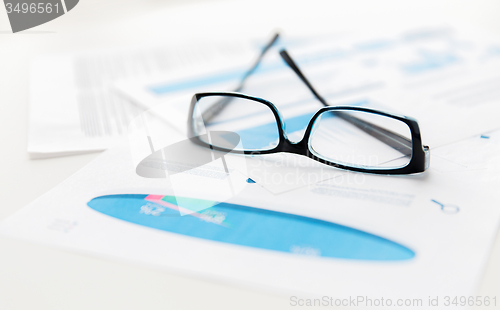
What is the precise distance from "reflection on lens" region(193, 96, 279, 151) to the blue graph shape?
12cm

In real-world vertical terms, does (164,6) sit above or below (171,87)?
above

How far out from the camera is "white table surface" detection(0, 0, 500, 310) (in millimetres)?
317

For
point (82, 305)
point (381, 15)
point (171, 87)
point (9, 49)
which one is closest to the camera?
point (82, 305)

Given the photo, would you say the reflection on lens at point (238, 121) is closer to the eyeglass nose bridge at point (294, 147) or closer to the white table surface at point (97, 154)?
the eyeglass nose bridge at point (294, 147)

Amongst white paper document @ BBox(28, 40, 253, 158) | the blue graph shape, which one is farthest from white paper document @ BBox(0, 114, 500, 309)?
white paper document @ BBox(28, 40, 253, 158)

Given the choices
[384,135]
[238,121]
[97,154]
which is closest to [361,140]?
[384,135]

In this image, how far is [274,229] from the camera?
0.36 meters

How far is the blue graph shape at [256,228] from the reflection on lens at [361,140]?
12cm

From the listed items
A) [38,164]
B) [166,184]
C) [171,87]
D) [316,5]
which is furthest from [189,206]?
[316,5]

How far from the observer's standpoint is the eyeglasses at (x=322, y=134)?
44 centimetres

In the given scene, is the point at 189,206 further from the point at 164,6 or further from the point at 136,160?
the point at 164,6

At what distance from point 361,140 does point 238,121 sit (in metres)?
0.16

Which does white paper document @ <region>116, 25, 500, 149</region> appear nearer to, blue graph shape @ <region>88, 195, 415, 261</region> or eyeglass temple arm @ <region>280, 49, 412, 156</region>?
eyeglass temple arm @ <region>280, 49, 412, 156</region>

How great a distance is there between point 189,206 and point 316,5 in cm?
93
